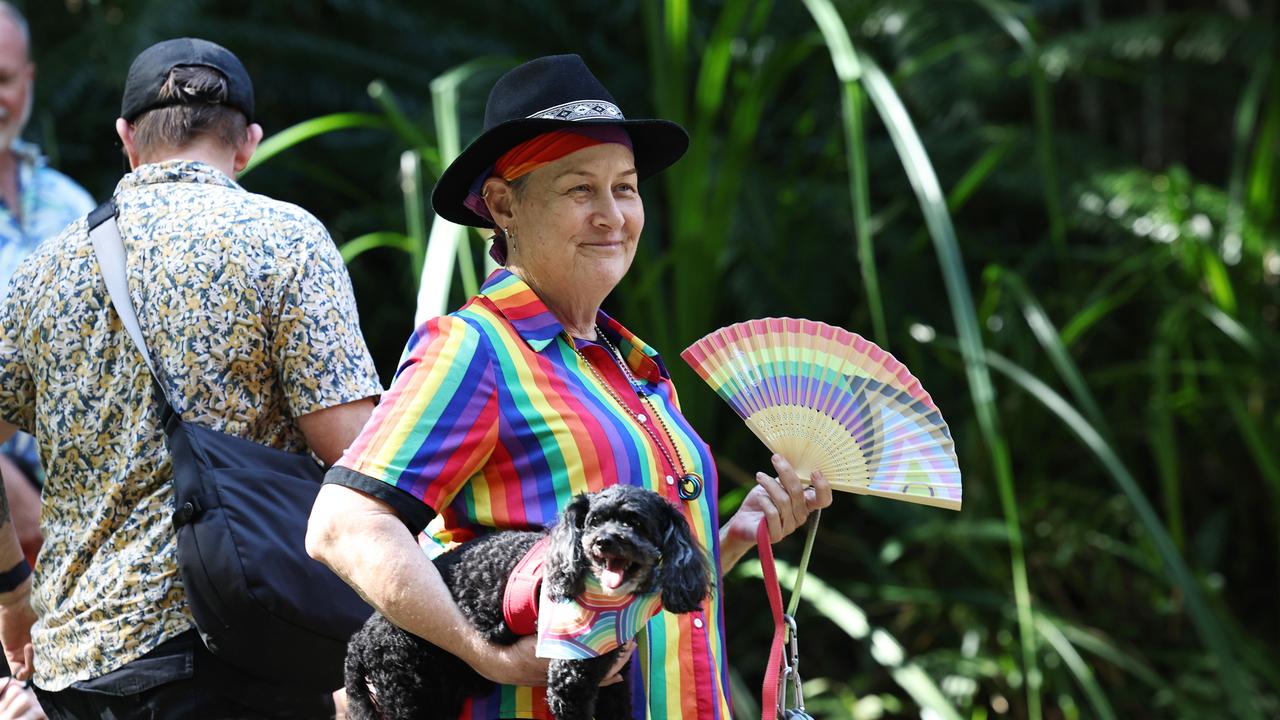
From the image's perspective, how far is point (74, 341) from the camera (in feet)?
5.61

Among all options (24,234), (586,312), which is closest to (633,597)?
(586,312)

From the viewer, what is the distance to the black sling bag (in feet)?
A: 5.19

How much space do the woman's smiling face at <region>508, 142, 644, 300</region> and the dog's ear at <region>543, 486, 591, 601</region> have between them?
39 cm

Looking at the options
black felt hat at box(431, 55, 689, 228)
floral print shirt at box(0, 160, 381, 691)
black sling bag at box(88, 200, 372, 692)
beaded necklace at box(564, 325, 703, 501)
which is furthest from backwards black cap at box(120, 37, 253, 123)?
beaded necklace at box(564, 325, 703, 501)

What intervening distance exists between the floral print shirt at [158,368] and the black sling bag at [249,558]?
4cm

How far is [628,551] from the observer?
1175mm

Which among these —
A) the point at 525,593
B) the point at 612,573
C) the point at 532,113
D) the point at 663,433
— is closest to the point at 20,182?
the point at 532,113

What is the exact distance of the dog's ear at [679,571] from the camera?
1.19 meters

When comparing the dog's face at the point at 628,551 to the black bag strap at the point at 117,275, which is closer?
the dog's face at the point at 628,551

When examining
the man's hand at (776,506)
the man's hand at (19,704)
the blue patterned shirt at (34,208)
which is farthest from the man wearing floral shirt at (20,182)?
the man's hand at (776,506)

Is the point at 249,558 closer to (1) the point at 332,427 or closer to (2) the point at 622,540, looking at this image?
(1) the point at 332,427

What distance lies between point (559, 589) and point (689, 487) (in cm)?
32

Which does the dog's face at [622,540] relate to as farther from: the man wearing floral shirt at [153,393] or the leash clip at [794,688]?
the man wearing floral shirt at [153,393]

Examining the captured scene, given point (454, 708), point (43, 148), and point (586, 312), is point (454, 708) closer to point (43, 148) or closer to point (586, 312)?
point (586, 312)
